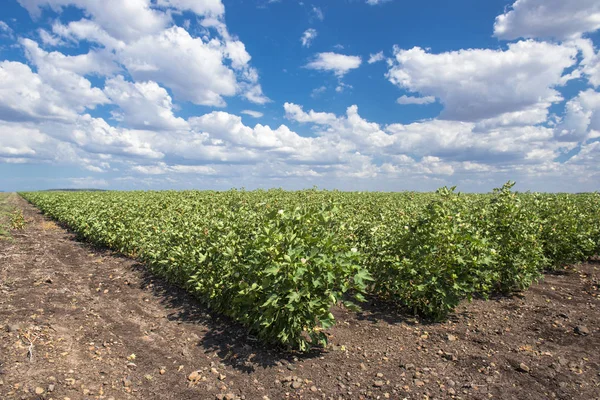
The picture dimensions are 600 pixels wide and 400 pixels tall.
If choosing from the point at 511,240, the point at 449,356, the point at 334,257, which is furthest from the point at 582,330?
the point at 334,257

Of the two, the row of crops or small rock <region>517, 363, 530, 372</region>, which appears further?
small rock <region>517, 363, 530, 372</region>

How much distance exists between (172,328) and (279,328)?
2169 mm

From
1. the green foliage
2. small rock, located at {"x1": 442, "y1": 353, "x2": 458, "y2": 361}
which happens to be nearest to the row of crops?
the green foliage

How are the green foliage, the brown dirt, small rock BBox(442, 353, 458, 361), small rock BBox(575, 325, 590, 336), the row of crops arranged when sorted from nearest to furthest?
the brown dirt, the row of crops, small rock BBox(442, 353, 458, 361), small rock BBox(575, 325, 590, 336), the green foliage

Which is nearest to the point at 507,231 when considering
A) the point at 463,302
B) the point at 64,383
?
the point at 463,302

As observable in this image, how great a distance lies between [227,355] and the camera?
4.99m

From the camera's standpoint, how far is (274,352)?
5.02 m

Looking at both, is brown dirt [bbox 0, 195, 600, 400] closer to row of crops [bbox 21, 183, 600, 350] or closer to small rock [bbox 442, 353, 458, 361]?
small rock [bbox 442, 353, 458, 361]

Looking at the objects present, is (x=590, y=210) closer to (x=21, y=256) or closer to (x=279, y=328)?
(x=279, y=328)

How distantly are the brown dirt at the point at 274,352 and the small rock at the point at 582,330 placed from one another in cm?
4

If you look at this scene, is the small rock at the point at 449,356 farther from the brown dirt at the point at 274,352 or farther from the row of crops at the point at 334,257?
the row of crops at the point at 334,257

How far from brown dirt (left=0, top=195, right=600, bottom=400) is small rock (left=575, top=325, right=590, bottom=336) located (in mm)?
44

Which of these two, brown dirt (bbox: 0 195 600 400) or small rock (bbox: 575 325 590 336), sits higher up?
small rock (bbox: 575 325 590 336)

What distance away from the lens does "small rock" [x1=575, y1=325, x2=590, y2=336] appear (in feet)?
19.3
